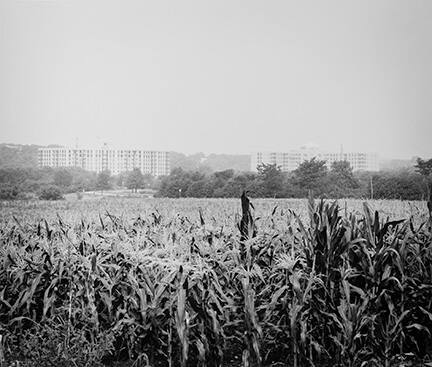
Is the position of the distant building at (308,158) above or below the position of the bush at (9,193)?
above

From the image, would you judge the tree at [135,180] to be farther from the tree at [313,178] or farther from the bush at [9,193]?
the tree at [313,178]

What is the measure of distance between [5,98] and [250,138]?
6.11 feet

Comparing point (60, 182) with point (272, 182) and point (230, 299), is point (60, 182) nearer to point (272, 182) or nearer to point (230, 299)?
point (272, 182)

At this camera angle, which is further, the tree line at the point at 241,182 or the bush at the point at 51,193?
the bush at the point at 51,193

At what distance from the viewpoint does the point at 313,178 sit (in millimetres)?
3533

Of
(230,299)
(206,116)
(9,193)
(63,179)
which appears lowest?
(230,299)

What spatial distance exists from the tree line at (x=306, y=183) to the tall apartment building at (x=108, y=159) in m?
0.16

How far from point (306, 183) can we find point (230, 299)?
1.39 metres

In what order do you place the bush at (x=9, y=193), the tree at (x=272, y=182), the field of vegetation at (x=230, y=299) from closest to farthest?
the field of vegetation at (x=230, y=299) < the tree at (x=272, y=182) < the bush at (x=9, y=193)

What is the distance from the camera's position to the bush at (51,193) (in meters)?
3.60

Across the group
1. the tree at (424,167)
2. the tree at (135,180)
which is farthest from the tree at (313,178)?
the tree at (135,180)

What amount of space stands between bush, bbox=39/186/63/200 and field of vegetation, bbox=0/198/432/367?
0.71 m

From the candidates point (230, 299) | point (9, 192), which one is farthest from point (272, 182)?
point (9, 192)

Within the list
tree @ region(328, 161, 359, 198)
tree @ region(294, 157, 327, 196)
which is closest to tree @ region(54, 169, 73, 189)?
tree @ region(294, 157, 327, 196)
